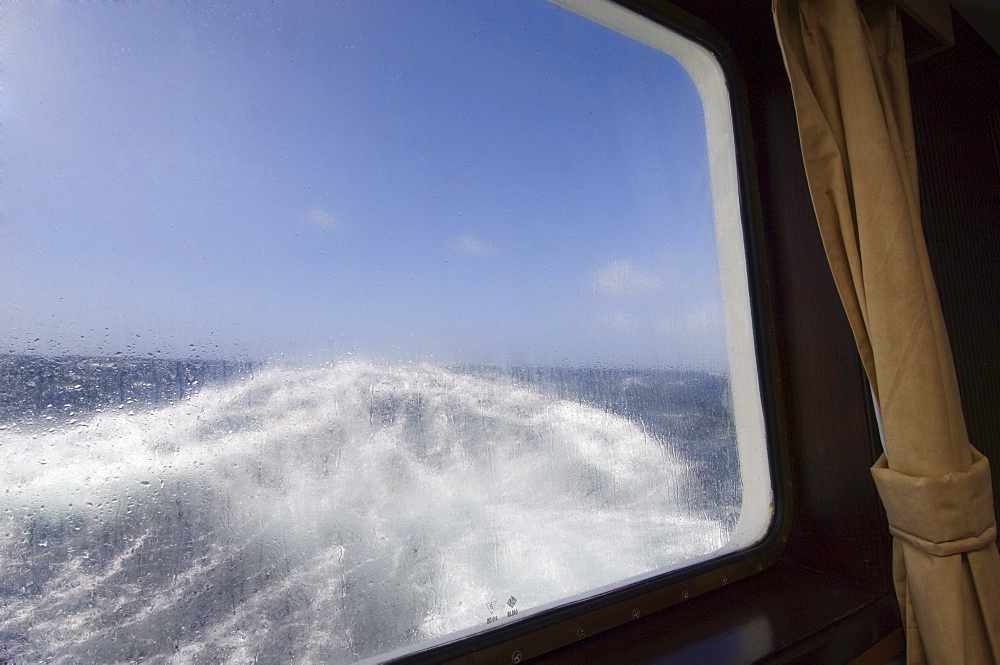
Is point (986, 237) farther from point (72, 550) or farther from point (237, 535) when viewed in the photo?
point (72, 550)

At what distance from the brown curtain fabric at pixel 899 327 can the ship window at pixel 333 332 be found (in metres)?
0.31

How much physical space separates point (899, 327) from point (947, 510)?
0.29 metres

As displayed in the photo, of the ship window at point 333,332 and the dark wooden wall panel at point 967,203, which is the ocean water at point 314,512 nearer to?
the ship window at point 333,332

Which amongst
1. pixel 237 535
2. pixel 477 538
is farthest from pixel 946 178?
pixel 237 535

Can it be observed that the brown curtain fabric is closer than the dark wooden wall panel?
Yes

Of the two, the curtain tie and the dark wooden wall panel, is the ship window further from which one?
the dark wooden wall panel

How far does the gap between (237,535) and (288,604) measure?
11 centimetres

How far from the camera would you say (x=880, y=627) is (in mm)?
1034

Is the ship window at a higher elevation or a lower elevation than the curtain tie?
higher

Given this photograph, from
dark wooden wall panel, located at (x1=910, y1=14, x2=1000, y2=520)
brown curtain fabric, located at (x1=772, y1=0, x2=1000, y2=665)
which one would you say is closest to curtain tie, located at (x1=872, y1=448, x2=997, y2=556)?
brown curtain fabric, located at (x1=772, y1=0, x2=1000, y2=665)

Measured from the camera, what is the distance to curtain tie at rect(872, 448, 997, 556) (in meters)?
0.88

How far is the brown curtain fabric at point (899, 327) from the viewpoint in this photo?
0.88 metres

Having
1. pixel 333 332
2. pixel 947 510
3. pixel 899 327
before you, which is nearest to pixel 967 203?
pixel 899 327

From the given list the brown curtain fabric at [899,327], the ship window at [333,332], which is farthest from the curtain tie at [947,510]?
the ship window at [333,332]
